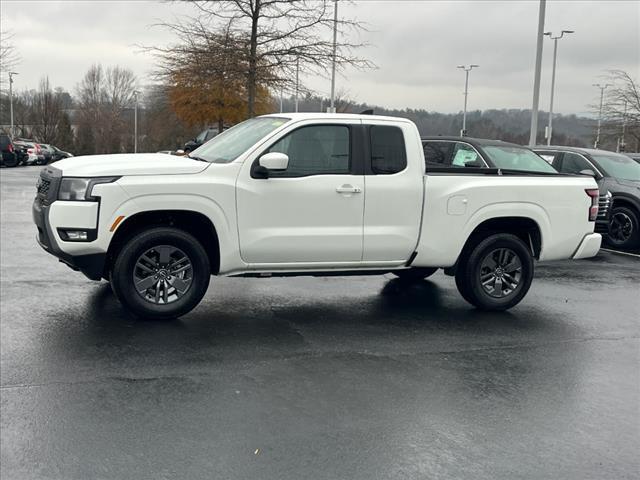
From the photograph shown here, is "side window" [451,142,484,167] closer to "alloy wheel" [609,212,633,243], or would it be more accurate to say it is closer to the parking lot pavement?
the parking lot pavement

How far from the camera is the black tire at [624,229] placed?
42.7 ft

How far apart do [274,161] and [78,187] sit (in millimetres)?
1704

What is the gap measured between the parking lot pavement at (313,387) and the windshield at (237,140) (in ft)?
5.01

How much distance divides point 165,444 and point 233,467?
18.5 inches

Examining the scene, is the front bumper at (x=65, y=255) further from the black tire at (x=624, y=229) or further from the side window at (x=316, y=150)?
the black tire at (x=624, y=229)

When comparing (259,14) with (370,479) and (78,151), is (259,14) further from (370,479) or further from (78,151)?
(78,151)

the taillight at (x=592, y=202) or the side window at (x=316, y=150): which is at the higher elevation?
the side window at (x=316, y=150)

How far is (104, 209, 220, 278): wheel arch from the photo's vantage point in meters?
6.46

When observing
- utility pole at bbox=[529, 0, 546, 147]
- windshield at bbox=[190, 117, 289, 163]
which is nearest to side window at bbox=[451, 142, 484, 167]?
windshield at bbox=[190, 117, 289, 163]

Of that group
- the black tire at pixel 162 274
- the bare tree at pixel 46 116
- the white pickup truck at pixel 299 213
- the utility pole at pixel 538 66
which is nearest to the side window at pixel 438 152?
the white pickup truck at pixel 299 213

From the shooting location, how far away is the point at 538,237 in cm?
779

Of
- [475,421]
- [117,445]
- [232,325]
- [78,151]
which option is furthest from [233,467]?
[78,151]

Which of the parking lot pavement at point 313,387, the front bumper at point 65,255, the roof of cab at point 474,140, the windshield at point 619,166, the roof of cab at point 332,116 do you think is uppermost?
the roof of cab at point 332,116

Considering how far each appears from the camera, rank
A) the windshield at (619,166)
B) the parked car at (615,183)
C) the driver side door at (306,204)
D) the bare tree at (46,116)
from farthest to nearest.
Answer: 1. the bare tree at (46,116)
2. the windshield at (619,166)
3. the parked car at (615,183)
4. the driver side door at (306,204)
